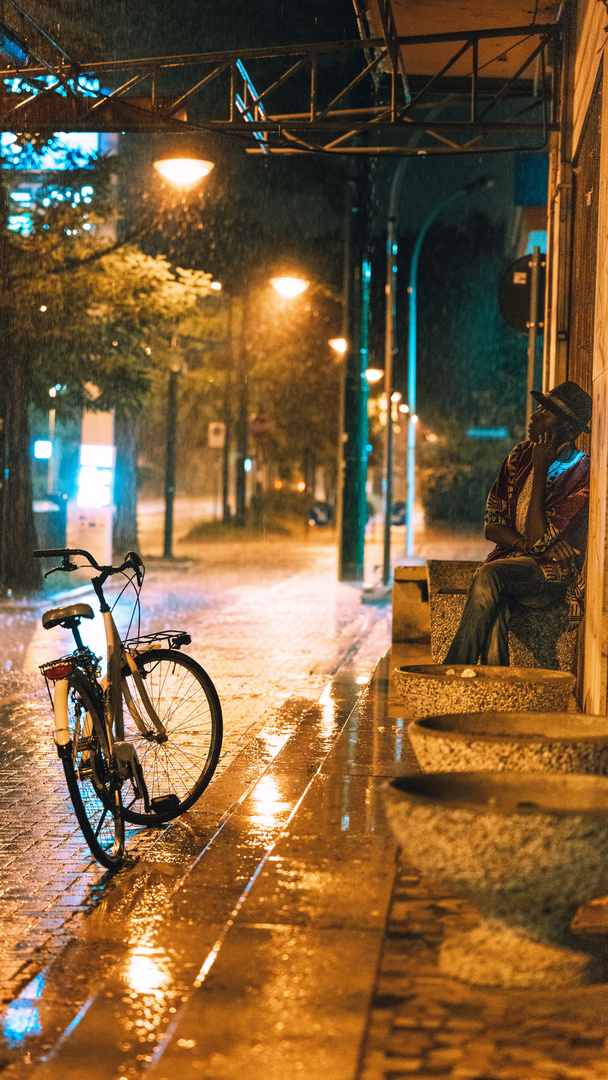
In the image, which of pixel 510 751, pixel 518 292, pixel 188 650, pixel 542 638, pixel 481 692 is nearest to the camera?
pixel 510 751

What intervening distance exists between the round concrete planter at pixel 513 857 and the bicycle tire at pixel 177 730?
2.38 meters

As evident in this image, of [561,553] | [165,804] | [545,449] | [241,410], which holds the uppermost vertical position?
[241,410]

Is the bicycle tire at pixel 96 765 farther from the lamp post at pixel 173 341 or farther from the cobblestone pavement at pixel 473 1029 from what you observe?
the lamp post at pixel 173 341

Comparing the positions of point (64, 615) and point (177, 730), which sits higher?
point (64, 615)

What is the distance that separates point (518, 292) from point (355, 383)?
12160 mm

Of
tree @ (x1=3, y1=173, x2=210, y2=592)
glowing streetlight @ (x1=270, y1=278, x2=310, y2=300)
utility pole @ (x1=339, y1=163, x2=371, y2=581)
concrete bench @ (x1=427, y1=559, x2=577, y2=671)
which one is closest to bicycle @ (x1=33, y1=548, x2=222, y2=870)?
concrete bench @ (x1=427, y1=559, x2=577, y2=671)

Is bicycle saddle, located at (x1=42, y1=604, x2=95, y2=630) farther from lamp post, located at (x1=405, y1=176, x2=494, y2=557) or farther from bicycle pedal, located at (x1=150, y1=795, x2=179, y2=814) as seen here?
lamp post, located at (x1=405, y1=176, x2=494, y2=557)

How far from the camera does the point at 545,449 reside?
7055 millimetres

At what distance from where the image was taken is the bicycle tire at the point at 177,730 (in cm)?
609

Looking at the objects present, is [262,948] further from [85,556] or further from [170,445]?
[170,445]

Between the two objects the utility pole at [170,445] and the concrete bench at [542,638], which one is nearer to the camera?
the concrete bench at [542,638]

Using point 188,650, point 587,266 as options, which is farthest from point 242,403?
point 587,266

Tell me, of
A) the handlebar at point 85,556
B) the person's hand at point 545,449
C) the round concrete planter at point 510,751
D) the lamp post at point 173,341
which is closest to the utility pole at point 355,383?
the lamp post at point 173,341

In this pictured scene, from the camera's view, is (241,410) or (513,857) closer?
(513,857)
